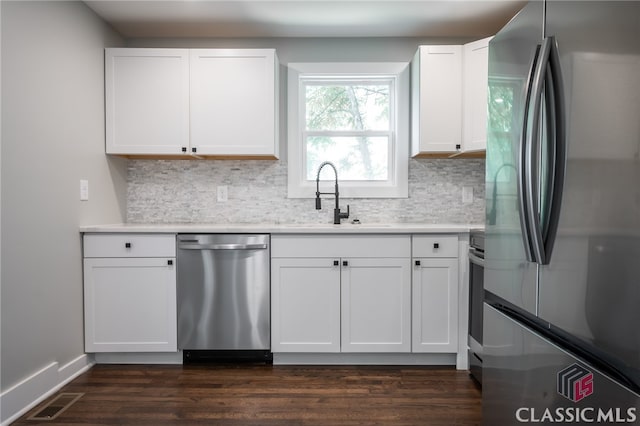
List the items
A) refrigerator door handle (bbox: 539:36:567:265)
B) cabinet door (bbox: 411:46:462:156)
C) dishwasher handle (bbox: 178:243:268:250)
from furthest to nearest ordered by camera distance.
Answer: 1. cabinet door (bbox: 411:46:462:156)
2. dishwasher handle (bbox: 178:243:268:250)
3. refrigerator door handle (bbox: 539:36:567:265)

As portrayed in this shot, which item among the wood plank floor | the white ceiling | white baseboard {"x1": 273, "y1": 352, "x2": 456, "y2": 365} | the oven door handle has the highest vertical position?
the white ceiling

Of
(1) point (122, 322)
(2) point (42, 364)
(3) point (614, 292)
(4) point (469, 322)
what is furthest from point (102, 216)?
(3) point (614, 292)

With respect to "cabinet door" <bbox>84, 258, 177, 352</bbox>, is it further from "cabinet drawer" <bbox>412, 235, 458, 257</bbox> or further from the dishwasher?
"cabinet drawer" <bbox>412, 235, 458, 257</bbox>

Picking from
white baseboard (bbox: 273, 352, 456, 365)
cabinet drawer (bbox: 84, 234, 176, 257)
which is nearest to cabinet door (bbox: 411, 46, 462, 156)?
white baseboard (bbox: 273, 352, 456, 365)

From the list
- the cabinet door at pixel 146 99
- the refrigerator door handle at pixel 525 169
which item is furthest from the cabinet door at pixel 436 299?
the cabinet door at pixel 146 99

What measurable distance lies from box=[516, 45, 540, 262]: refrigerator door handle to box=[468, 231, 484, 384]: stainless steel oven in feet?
3.61

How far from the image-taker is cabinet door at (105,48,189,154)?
2721mm

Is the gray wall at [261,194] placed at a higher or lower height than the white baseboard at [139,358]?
higher

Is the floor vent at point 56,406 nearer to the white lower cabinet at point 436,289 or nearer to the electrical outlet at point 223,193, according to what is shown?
the electrical outlet at point 223,193

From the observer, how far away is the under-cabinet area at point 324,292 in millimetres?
2465

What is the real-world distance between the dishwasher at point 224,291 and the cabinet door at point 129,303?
9cm

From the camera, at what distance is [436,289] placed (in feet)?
8.09

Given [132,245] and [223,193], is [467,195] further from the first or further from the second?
[132,245]

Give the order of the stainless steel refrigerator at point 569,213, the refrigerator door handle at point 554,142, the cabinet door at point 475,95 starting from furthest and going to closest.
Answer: the cabinet door at point 475,95 < the refrigerator door handle at point 554,142 < the stainless steel refrigerator at point 569,213
